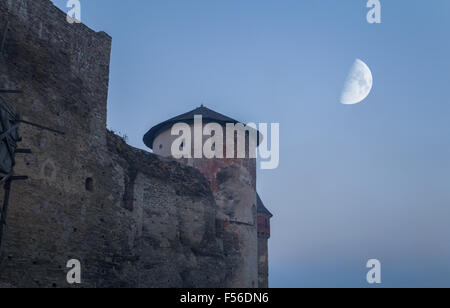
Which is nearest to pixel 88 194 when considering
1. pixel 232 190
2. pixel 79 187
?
pixel 79 187

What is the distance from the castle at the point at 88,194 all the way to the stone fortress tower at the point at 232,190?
87mm

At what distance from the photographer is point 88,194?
37.8 feet

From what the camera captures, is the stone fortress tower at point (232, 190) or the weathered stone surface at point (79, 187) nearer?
the weathered stone surface at point (79, 187)

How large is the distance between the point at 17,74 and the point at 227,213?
8.43 meters

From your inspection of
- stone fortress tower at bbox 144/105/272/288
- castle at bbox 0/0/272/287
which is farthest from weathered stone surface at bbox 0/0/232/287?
stone fortress tower at bbox 144/105/272/288

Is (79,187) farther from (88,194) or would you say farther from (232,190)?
(232,190)

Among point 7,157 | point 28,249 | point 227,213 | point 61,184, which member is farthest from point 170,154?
point 7,157

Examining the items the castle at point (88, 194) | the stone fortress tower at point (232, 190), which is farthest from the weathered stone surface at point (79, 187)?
the stone fortress tower at point (232, 190)

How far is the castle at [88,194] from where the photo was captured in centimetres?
1007

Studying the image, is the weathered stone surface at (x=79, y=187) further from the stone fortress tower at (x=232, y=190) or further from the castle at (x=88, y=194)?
the stone fortress tower at (x=232, y=190)

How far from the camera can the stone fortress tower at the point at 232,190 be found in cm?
1647

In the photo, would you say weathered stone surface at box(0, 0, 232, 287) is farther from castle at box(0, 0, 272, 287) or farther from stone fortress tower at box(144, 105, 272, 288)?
stone fortress tower at box(144, 105, 272, 288)

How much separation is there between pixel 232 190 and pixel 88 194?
21.0ft
